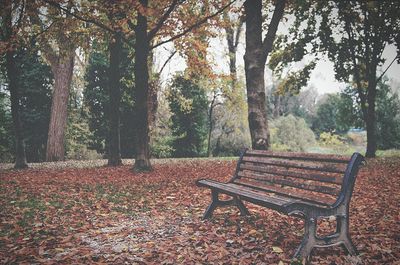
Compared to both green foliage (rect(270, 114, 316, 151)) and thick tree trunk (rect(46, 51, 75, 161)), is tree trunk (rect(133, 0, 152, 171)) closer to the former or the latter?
thick tree trunk (rect(46, 51, 75, 161))

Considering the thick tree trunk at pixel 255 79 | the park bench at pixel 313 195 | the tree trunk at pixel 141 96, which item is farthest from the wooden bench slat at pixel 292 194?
the tree trunk at pixel 141 96

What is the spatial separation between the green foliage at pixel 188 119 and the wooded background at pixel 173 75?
0.08m

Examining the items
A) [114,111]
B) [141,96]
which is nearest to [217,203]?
[141,96]

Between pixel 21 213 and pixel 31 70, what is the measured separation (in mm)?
16907

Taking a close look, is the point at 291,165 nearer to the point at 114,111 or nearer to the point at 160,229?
the point at 160,229

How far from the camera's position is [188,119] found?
22.9 meters

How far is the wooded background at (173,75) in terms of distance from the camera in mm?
11070

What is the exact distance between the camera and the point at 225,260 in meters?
3.70

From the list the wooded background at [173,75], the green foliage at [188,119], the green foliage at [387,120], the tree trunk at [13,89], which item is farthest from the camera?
the green foliage at [387,120]

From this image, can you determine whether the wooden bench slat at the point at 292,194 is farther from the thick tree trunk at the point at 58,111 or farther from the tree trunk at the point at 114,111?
the thick tree trunk at the point at 58,111

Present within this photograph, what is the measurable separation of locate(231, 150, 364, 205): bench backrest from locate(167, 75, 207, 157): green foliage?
1724 centimetres

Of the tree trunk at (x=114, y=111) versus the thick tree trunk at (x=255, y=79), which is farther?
the tree trunk at (x=114, y=111)

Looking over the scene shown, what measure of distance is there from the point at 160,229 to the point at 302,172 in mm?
2317

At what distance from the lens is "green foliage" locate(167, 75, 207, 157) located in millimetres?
22750
